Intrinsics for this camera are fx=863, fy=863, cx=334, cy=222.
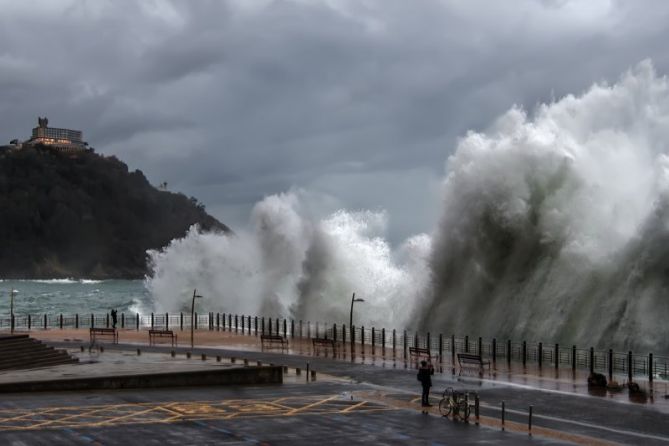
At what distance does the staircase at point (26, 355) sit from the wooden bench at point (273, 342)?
34.7 feet

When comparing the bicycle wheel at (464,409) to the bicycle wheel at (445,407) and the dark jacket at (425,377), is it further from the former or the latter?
the dark jacket at (425,377)

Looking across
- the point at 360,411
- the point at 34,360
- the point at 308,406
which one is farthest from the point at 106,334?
the point at 360,411

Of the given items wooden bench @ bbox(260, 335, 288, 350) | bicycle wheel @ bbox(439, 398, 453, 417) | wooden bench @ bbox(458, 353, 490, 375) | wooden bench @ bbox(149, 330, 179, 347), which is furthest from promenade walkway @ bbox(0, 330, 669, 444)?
wooden bench @ bbox(149, 330, 179, 347)

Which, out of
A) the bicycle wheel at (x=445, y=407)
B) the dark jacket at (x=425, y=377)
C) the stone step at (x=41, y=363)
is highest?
the dark jacket at (x=425, y=377)

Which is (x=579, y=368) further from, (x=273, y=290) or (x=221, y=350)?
(x=273, y=290)

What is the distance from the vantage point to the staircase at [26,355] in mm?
31656

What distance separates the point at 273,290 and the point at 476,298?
96.9 ft

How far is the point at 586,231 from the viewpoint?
4166cm

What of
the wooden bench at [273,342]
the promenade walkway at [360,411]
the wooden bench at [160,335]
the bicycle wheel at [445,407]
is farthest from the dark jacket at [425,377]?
the wooden bench at [160,335]

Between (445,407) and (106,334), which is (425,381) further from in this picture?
(106,334)

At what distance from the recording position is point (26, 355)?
32688 mm

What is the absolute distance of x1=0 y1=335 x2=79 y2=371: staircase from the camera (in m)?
31.7

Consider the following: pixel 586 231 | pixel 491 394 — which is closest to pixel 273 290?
pixel 586 231

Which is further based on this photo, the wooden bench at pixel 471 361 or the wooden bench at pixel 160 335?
the wooden bench at pixel 160 335
